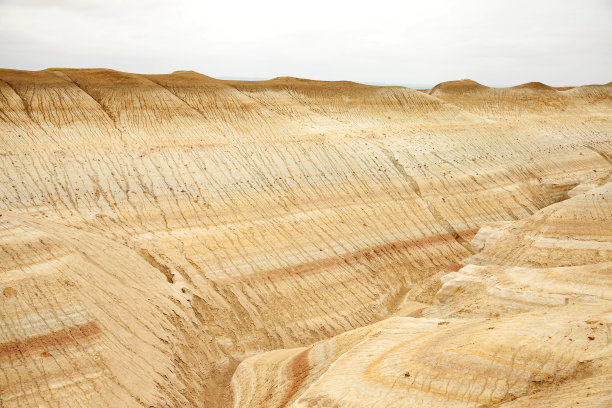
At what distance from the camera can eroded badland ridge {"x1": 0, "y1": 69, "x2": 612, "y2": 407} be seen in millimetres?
14172

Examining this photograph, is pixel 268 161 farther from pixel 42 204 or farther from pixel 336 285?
pixel 42 204

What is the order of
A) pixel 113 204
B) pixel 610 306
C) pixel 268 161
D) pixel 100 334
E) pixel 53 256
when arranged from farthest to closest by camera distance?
pixel 268 161, pixel 113 204, pixel 53 256, pixel 100 334, pixel 610 306

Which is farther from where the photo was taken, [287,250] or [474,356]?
[287,250]

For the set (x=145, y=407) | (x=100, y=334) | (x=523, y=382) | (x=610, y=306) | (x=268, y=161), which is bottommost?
(x=145, y=407)

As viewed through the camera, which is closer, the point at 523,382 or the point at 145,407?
the point at 523,382

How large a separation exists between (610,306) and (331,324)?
1262 cm

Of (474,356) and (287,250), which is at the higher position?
(474,356)

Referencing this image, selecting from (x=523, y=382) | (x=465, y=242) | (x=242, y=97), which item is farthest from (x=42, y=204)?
(x=465, y=242)

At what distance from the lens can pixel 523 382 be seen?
39.8 ft

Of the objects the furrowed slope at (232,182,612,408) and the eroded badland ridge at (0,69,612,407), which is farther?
the eroded badland ridge at (0,69,612,407)

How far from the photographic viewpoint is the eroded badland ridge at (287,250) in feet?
46.5

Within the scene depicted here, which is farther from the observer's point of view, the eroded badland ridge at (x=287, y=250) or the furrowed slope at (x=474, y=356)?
the eroded badland ridge at (x=287, y=250)

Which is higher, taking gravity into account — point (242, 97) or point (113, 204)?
point (242, 97)

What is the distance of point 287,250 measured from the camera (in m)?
27.3
